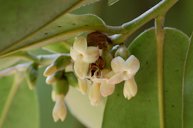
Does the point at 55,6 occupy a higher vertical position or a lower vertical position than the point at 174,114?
higher

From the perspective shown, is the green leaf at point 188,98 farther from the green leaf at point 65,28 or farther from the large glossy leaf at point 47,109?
the large glossy leaf at point 47,109

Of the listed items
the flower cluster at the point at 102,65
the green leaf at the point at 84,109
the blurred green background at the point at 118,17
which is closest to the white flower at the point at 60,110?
the flower cluster at the point at 102,65

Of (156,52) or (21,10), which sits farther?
(156,52)

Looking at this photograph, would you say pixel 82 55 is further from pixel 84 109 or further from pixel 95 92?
pixel 84 109

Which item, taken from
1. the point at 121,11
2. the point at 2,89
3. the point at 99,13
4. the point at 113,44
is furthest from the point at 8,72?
the point at 121,11

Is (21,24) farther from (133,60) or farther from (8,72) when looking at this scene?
(8,72)

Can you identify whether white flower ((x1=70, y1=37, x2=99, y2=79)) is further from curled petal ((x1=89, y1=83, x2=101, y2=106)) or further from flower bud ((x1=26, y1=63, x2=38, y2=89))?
flower bud ((x1=26, y1=63, x2=38, y2=89))

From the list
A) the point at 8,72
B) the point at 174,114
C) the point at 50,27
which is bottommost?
the point at 174,114
